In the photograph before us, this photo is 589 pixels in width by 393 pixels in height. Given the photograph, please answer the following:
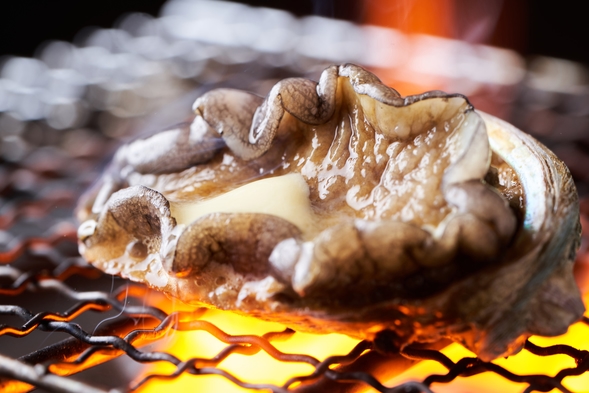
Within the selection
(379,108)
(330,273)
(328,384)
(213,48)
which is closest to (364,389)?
(328,384)

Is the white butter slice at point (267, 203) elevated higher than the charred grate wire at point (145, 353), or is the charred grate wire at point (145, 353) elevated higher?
the white butter slice at point (267, 203)

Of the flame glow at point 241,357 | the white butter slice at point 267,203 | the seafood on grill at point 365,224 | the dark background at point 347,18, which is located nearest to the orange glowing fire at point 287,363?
the flame glow at point 241,357

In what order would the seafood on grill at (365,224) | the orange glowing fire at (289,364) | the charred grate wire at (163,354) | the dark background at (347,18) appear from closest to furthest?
1. the seafood on grill at (365,224)
2. the charred grate wire at (163,354)
3. the orange glowing fire at (289,364)
4. the dark background at (347,18)

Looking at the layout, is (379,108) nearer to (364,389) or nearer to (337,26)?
(364,389)

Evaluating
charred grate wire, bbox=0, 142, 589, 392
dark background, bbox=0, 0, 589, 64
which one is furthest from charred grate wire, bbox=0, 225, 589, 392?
dark background, bbox=0, 0, 589, 64

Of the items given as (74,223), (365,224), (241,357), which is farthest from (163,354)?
(74,223)

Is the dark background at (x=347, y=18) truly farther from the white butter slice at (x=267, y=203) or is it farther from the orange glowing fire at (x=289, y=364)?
the white butter slice at (x=267, y=203)

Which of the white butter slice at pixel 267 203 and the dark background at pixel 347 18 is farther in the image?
the dark background at pixel 347 18
